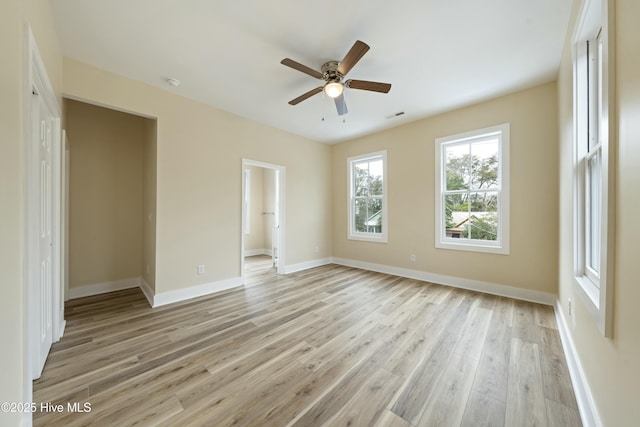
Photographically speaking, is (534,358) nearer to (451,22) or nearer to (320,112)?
(451,22)

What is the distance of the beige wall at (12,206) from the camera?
3.40 feet

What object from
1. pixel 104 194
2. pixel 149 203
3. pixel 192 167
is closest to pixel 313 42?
pixel 192 167

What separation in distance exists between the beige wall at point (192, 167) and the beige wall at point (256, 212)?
2.42 metres

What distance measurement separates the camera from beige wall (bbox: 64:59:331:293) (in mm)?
2873

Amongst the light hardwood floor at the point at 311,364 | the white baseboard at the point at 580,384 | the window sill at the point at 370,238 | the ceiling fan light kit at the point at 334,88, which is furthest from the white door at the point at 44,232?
the window sill at the point at 370,238

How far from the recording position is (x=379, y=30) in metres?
2.13

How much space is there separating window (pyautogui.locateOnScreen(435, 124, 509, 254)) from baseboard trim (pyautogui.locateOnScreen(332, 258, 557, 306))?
1.68 feet

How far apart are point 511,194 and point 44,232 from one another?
515 centimetres

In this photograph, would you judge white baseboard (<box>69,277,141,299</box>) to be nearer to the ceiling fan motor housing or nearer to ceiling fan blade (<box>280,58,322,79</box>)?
ceiling fan blade (<box>280,58,322,79</box>)

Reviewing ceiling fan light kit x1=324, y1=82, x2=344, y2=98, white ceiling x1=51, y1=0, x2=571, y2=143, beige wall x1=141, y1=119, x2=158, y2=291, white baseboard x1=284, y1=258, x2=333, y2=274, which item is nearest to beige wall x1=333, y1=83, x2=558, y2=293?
white ceiling x1=51, y1=0, x2=571, y2=143

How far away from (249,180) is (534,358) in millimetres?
6342

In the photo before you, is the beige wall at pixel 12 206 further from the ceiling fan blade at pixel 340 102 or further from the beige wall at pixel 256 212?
the beige wall at pixel 256 212

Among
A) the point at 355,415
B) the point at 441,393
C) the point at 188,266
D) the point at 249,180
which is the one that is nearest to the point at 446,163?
the point at 441,393

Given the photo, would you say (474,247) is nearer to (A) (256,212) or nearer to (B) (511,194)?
(B) (511,194)
